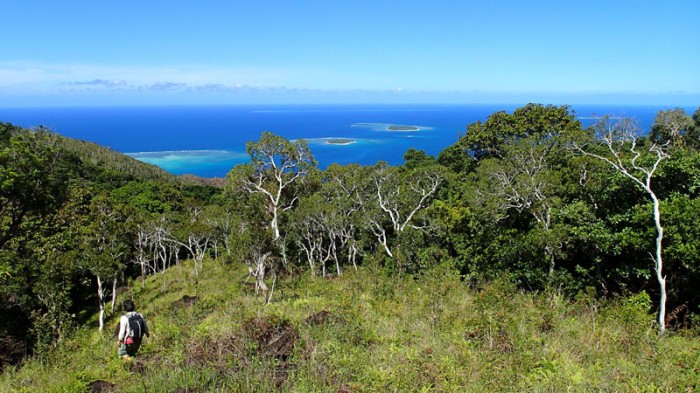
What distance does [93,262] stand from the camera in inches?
829

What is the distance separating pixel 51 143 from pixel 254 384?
1376 centimetres

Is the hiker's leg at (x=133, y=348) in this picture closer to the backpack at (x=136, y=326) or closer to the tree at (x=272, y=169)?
the backpack at (x=136, y=326)

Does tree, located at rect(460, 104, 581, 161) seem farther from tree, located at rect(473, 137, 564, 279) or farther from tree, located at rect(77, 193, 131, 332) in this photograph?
tree, located at rect(77, 193, 131, 332)

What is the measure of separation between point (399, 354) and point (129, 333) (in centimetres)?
461

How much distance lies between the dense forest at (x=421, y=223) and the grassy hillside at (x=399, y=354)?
7.50 feet

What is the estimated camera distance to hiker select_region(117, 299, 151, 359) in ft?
23.0

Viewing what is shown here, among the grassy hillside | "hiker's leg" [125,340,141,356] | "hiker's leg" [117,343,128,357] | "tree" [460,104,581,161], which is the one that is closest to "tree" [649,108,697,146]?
"tree" [460,104,581,161]

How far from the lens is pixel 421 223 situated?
2478 cm

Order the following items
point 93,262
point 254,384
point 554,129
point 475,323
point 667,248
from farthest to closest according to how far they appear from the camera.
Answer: point 554,129 → point 93,262 → point 667,248 → point 475,323 → point 254,384

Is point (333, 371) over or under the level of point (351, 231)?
over

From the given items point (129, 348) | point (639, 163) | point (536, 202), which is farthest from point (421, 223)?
point (129, 348)

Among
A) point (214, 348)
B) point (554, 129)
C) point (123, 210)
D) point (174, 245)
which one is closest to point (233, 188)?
point (123, 210)

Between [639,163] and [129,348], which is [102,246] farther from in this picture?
[639,163]

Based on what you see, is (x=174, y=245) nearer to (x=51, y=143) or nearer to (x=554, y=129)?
(x=51, y=143)
